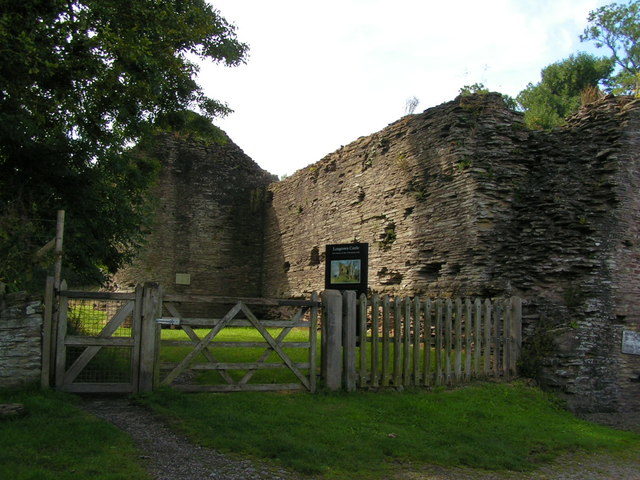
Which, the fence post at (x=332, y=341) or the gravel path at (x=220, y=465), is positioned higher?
the fence post at (x=332, y=341)

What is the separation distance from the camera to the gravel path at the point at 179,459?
502 centimetres

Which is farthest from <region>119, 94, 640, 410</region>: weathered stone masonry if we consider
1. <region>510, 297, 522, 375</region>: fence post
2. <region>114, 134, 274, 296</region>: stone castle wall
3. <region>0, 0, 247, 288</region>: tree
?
<region>0, 0, 247, 288</region>: tree

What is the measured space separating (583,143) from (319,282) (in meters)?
10.2

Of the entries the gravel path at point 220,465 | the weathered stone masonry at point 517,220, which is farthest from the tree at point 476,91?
the gravel path at point 220,465

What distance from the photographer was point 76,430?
5.98 m

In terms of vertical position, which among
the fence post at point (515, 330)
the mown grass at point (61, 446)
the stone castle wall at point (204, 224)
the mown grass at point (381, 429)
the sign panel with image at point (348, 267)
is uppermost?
the stone castle wall at point (204, 224)

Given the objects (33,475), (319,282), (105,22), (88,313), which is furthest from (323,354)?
(319,282)

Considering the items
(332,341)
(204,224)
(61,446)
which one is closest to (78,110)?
(332,341)

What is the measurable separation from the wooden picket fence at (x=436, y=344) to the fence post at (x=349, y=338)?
0.01m

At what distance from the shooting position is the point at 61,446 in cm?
548

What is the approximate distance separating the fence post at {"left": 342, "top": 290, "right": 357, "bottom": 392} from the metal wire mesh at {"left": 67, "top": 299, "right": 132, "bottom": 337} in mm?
3112

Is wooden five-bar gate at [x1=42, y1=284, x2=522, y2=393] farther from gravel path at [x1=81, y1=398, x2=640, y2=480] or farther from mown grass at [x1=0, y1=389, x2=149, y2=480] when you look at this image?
mown grass at [x1=0, y1=389, x2=149, y2=480]

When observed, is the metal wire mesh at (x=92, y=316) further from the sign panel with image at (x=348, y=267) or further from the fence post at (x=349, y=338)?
the sign panel with image at (x=348, y=267)

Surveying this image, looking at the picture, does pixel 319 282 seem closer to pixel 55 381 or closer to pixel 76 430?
pixel 55 381
